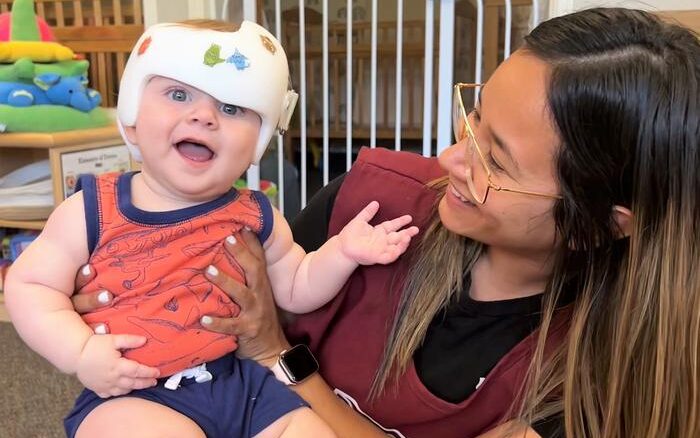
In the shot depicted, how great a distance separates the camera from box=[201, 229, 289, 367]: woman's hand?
1.03 m

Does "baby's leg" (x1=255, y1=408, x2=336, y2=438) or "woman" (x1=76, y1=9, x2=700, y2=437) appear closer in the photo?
"woman" (x1=76, y1=9, x2=700, y2=437)

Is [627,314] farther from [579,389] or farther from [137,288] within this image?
[137,288]

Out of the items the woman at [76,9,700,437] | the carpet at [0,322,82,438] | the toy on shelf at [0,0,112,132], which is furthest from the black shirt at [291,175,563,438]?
the toy on shelf at [0,0,112,132]

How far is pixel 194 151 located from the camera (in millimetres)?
981

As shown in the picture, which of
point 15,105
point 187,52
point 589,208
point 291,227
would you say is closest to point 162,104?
point 187,52

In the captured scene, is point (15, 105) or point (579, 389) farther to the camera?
point (15, 105)

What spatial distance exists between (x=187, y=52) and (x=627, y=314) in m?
0.68

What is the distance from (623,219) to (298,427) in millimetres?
524

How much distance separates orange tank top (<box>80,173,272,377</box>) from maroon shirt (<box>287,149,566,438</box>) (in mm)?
192

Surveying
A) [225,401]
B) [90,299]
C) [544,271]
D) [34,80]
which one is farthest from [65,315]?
[34,80]

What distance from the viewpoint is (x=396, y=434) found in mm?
1080

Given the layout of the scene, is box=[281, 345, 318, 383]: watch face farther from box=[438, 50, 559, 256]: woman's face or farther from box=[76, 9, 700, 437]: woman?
box=[438, 50, 559, 256]: woman's face

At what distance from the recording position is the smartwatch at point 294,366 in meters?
1.09

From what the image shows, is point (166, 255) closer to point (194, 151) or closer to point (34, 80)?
point (194, 151)
